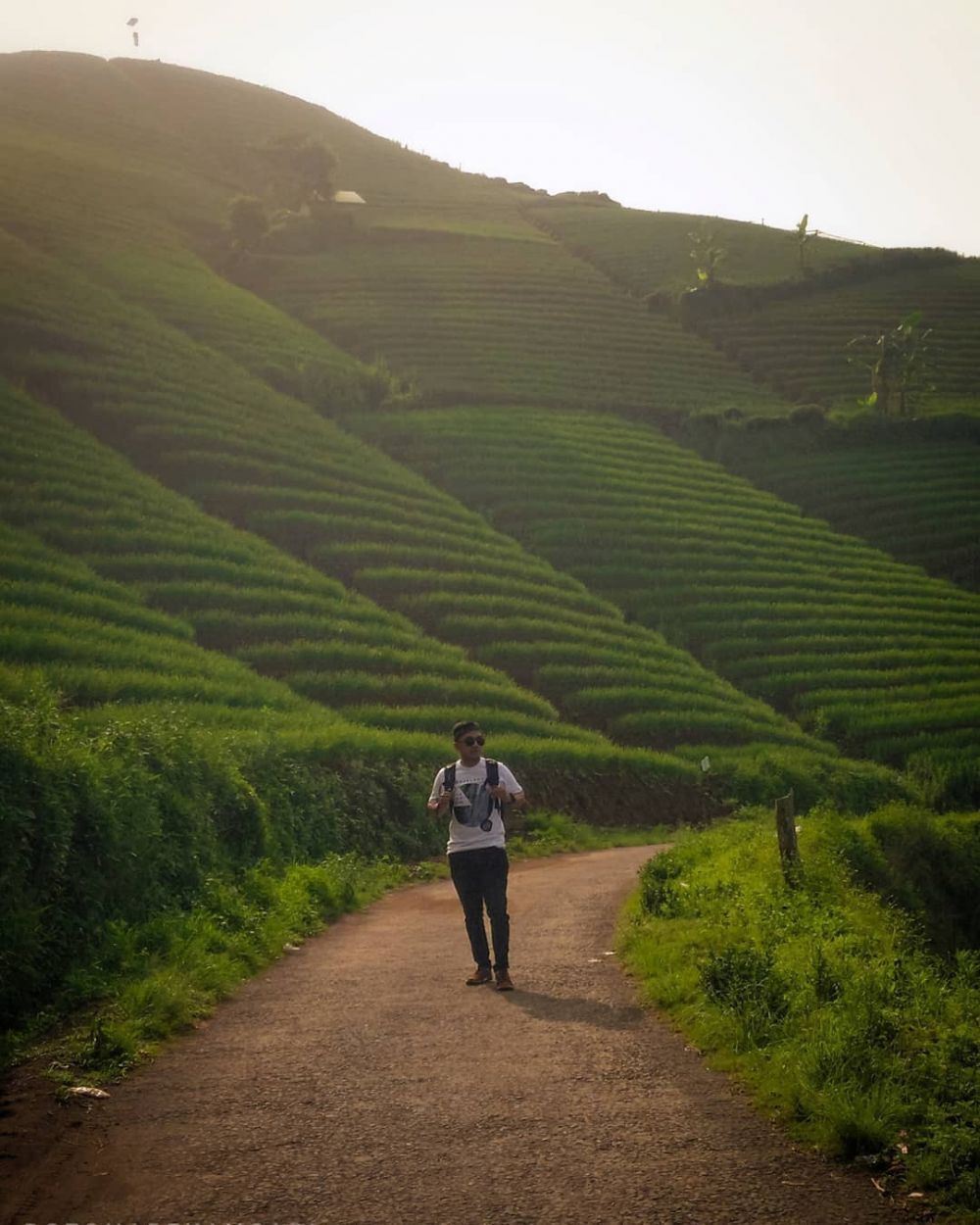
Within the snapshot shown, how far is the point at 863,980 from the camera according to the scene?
8.64 m

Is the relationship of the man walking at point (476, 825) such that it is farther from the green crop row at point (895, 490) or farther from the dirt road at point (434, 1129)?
the green crop row at point (895, 490)

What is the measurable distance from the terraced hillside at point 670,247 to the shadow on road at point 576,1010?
222ft

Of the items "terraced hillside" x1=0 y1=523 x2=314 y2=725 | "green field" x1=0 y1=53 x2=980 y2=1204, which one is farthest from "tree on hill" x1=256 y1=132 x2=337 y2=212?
"terraced hillside" x1=0 y1=523 x2=314 y2=725

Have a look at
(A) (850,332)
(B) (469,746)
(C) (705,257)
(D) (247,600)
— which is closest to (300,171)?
(C) (705,257)

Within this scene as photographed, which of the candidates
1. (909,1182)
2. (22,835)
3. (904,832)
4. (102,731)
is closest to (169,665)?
(102,731)

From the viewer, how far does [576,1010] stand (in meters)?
9.39

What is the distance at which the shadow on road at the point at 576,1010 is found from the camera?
9.07 metres

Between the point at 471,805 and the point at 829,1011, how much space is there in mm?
3404

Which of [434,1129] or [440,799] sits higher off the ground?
[440,799]

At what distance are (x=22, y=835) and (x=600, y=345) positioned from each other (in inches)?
2214

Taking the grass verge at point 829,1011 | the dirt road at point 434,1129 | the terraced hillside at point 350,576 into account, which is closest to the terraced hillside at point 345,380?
the terraced hillside at point 350,576

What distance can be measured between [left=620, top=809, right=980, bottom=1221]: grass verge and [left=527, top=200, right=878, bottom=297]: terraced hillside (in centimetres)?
6463

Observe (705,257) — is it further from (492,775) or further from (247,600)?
(492,775)

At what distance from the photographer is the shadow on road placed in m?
9.07
